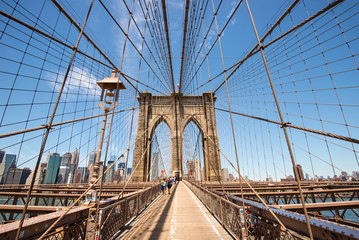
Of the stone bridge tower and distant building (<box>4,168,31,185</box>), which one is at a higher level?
the stone bridge tower

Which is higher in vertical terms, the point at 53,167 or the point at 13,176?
the point at 53,167

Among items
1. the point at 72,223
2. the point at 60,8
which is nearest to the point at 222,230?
the point at 72,223

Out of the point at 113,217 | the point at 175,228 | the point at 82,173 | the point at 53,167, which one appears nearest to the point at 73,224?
the point at 113,217

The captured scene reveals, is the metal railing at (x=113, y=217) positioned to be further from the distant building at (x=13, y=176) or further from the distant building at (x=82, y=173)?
the distant building at (x=13, y=176)

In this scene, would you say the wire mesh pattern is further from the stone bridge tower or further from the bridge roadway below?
the stone bridge tower

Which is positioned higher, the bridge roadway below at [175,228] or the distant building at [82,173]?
the distant building at [82,173]

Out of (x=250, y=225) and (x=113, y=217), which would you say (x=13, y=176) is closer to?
Result: (x=113, y=217)

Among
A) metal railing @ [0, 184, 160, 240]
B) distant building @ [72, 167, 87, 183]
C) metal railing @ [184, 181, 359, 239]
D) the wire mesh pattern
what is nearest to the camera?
metal railing @ [184, 181, 359, 239]

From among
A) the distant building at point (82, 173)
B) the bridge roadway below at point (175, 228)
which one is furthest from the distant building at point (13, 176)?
the bridge roadway below at point (175, 228)

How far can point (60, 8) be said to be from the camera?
3.00 meters

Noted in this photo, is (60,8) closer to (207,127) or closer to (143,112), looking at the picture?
(143,112)

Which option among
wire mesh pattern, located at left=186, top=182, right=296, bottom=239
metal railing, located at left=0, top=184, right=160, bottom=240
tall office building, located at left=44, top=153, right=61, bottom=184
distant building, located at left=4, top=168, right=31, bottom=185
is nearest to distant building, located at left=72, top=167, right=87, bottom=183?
tall office building, located at left=44, top=153, right=61, bottom=184

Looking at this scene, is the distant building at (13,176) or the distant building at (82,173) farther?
the distant building at (82,173)

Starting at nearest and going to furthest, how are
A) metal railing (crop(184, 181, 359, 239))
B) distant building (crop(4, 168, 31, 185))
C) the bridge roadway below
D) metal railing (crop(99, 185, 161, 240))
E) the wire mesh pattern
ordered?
1. metal railing (crop(184, 181, 359, 239))
2. the wire mesh pattern
3. metal railing (crop(99, 185, 161, 240))
4. the bridge roadway below
5. distant building (crop(4, 168, 31, 185))
